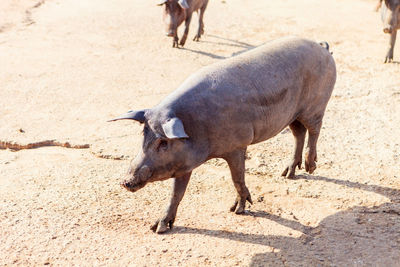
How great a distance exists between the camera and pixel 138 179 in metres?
4.15

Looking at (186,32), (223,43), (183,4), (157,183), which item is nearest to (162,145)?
(157,183)

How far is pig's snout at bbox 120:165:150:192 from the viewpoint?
13.6ft

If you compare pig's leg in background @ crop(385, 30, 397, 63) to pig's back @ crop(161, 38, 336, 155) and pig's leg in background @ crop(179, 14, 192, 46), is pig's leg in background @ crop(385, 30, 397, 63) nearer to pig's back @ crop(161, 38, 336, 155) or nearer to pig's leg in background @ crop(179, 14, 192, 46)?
pig's leg in background @ crop(179, 14, 192, 46)

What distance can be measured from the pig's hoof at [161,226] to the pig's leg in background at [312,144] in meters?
1.77

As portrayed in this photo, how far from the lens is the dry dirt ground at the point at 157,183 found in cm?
436

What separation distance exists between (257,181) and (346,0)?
1069 centimetres

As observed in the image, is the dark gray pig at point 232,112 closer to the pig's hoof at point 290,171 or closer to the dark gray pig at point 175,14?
the pig's hoof at point 290,171

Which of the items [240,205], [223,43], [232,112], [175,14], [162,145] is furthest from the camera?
[223,43]

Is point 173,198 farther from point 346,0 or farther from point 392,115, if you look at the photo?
point 346,0

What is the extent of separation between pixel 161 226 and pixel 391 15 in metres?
6.80

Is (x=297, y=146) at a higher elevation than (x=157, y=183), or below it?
higher

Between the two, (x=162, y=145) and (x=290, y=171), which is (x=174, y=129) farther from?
(x=290, y=171)

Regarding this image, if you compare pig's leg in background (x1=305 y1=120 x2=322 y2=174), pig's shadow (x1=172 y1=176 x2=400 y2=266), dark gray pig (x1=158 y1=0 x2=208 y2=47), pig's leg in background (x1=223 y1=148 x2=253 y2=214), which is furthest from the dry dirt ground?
dark gray pig (x1=158 y1=0 x2=208 y2=47)

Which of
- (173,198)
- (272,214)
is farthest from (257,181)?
(173,198)
